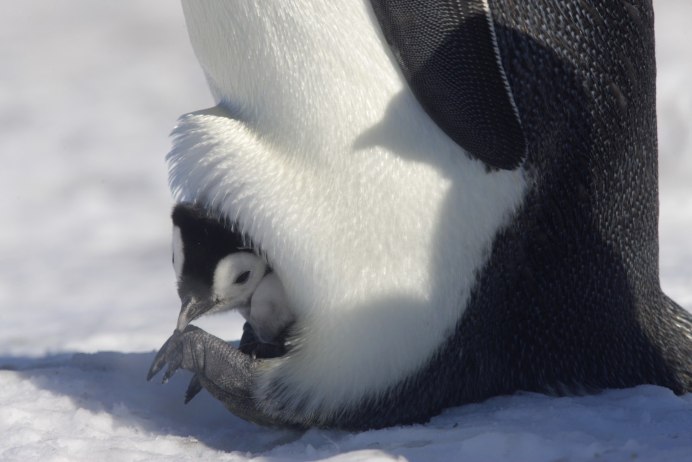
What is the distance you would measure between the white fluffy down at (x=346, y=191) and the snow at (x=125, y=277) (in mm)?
127

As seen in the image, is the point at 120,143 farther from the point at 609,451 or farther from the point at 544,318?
the point at 609,451

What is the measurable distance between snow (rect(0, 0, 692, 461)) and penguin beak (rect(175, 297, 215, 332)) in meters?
0.15

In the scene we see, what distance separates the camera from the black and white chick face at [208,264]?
158 cm

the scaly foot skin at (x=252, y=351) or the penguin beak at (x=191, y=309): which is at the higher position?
the penguin beak at (x=191, y=309)

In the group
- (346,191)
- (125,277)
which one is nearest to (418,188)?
(346,191)

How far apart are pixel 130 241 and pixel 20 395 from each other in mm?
1282

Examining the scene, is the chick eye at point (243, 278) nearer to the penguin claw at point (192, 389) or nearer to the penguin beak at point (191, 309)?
the penguin beak at point (191, 309)

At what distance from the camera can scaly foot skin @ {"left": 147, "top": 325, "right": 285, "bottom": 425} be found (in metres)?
1.58

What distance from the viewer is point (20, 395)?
1656 mm

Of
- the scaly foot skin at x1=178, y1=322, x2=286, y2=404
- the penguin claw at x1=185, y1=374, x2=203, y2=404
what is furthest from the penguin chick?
the penguin claw at x1=185, y1=374, x2=203, y2=404

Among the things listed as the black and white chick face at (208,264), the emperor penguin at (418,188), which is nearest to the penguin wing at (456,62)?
the emperor penguin at (418,188)

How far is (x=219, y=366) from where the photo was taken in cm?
158

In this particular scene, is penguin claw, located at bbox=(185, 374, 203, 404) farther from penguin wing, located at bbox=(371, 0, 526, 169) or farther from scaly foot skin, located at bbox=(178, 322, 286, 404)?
penguin wing, located at bbox=(371, 0, 526, 169)

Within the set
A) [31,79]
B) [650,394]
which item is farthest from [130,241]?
[650,394]
